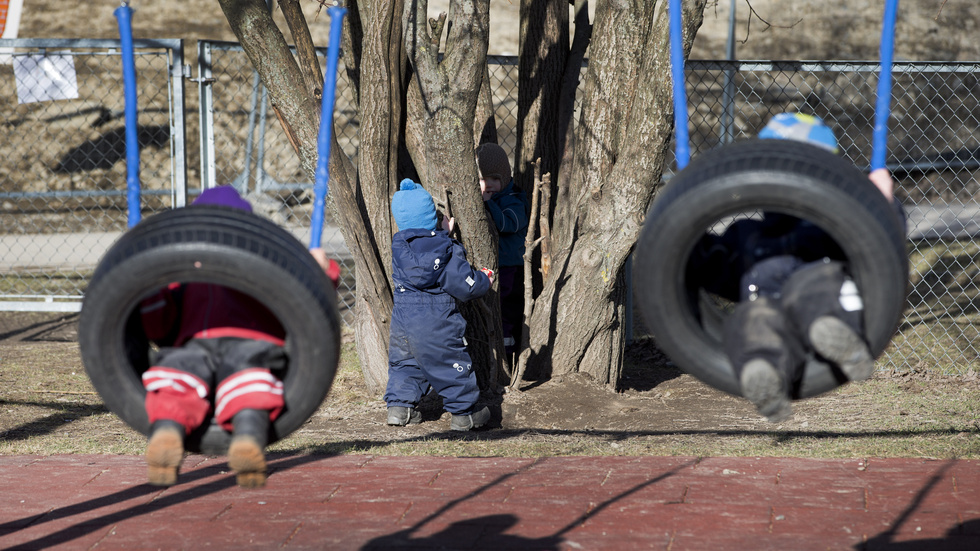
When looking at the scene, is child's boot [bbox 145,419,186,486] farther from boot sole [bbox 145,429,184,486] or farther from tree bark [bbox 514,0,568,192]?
tree bark [bbox 514,0,568,192]

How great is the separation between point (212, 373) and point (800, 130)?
201cm

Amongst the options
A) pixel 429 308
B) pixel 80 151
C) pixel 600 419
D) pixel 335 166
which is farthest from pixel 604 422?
pixel 80 151

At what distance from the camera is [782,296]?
268cm

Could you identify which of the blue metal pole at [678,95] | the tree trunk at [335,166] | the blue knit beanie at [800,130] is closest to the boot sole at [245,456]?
the blue metal pole at [678,95]

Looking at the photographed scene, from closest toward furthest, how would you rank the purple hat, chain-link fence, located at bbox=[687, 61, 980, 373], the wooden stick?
the purple hat
the wooden stick
chain-link fence, located at bbox=[687, 61, 980, 373]

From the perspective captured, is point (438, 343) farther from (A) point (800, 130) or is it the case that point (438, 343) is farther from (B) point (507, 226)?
(A) point (800, 130)

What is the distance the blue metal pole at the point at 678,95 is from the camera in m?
2.74

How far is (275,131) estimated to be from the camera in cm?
1347

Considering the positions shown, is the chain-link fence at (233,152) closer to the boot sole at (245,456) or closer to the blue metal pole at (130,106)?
the blue metal pole at (130,106)

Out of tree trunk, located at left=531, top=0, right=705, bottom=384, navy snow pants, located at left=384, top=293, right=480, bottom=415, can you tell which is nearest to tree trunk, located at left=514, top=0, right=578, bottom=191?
tree trunk, located at left=531, top=0, right=705, bottom=384

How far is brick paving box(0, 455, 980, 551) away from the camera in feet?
12.1

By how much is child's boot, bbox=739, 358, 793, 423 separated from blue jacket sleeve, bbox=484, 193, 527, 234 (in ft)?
11.2

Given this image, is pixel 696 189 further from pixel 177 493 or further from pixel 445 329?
pixel 177 493

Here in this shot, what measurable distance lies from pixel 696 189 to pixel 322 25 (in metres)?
12.6
